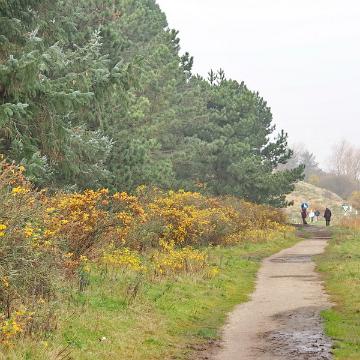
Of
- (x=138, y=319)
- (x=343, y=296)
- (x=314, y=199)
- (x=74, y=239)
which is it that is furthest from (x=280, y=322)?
(x=314, y=199)

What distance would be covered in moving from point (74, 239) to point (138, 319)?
9.57 feet

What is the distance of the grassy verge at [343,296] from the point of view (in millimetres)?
9445

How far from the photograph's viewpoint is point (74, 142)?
16.6 metres

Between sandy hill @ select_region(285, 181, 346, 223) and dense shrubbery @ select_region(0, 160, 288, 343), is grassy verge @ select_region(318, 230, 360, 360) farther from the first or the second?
sandy hill @ select_region(285, 181, 346, 223)

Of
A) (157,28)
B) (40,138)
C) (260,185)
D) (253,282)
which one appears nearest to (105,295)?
(40,138)

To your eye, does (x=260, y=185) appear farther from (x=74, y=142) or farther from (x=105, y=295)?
(x=105, y=295)

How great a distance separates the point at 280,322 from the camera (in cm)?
1141

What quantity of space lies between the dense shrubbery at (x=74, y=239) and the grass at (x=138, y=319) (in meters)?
0.37

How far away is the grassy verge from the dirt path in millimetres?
246

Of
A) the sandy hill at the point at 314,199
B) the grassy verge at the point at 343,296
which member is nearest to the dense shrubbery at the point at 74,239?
the grassy verge at the point at 343,296

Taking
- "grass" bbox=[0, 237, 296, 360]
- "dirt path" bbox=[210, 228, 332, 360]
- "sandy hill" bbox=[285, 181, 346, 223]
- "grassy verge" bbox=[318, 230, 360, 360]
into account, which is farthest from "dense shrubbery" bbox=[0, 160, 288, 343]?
"sandy hill" bbox=[285, 181, 346, 223]

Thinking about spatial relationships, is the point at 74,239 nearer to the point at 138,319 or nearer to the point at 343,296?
the point at 138,319

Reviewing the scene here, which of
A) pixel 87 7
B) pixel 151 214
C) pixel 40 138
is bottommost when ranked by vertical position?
pixel 151 214

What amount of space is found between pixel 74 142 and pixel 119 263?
4365 mm
